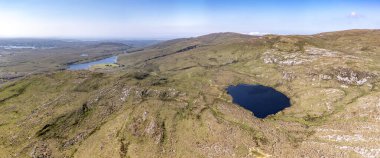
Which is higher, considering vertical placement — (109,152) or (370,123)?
(370,123)

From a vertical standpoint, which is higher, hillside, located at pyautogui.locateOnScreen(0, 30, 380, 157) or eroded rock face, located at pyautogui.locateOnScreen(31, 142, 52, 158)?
hillside, located at pyautogui.locateOnScreen(0, 30, 380, 157)

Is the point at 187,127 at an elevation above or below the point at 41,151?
above

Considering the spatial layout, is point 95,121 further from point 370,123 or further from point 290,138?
point 370,123

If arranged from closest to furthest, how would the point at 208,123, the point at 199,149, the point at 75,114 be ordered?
the point at 199,149 → the point at 208,123 → the point at 75,114

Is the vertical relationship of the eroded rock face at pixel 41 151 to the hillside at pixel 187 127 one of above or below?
below

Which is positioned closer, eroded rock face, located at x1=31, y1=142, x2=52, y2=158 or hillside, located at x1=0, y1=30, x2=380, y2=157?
hillside, located at x1=0, y1=30, x2=380, y2=157

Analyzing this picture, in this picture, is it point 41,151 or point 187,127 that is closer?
Answer: point 41,151

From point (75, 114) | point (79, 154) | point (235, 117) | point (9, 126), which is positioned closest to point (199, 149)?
point (235, 117)

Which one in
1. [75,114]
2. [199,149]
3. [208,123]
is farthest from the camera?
[75,114]

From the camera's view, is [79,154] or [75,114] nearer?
[79,154]

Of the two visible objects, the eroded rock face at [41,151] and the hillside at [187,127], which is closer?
the hillside at [187,127]
